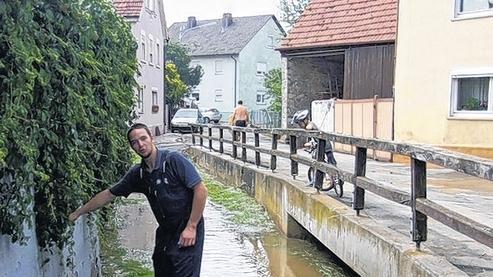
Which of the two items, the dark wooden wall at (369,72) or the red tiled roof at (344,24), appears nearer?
the dark wooden wall at (369,72)

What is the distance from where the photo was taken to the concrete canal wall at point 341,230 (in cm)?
468

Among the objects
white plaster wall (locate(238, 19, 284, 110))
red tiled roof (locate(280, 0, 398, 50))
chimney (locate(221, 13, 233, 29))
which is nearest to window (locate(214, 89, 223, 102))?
white plaster wall (locate(238, 19, 284, 110))

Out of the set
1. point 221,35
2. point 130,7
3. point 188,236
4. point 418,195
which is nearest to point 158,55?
point 130,7

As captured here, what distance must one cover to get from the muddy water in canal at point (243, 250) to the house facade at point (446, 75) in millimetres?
5891

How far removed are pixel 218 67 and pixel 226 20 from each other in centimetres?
735

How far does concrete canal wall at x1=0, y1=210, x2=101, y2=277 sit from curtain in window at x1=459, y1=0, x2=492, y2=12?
10109 mm

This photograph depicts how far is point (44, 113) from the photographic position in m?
3.29

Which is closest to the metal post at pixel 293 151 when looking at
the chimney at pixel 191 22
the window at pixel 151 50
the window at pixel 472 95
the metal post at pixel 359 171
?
the metal post at pixel 359 171

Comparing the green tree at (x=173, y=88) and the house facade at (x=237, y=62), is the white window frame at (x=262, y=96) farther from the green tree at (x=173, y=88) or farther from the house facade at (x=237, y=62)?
A: the green tree at (x=173, y=88)

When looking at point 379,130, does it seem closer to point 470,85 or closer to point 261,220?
point 470,85

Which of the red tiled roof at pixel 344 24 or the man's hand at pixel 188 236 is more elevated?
the red tiled roof at pixel 344 24

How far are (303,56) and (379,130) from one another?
516 cm

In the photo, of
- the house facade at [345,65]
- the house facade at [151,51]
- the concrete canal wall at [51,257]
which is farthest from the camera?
the house facade at [151,51]

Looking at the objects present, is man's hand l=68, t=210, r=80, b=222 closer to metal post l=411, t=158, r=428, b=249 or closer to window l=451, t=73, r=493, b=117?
metal post l=411, t=158, r=428, b=249
